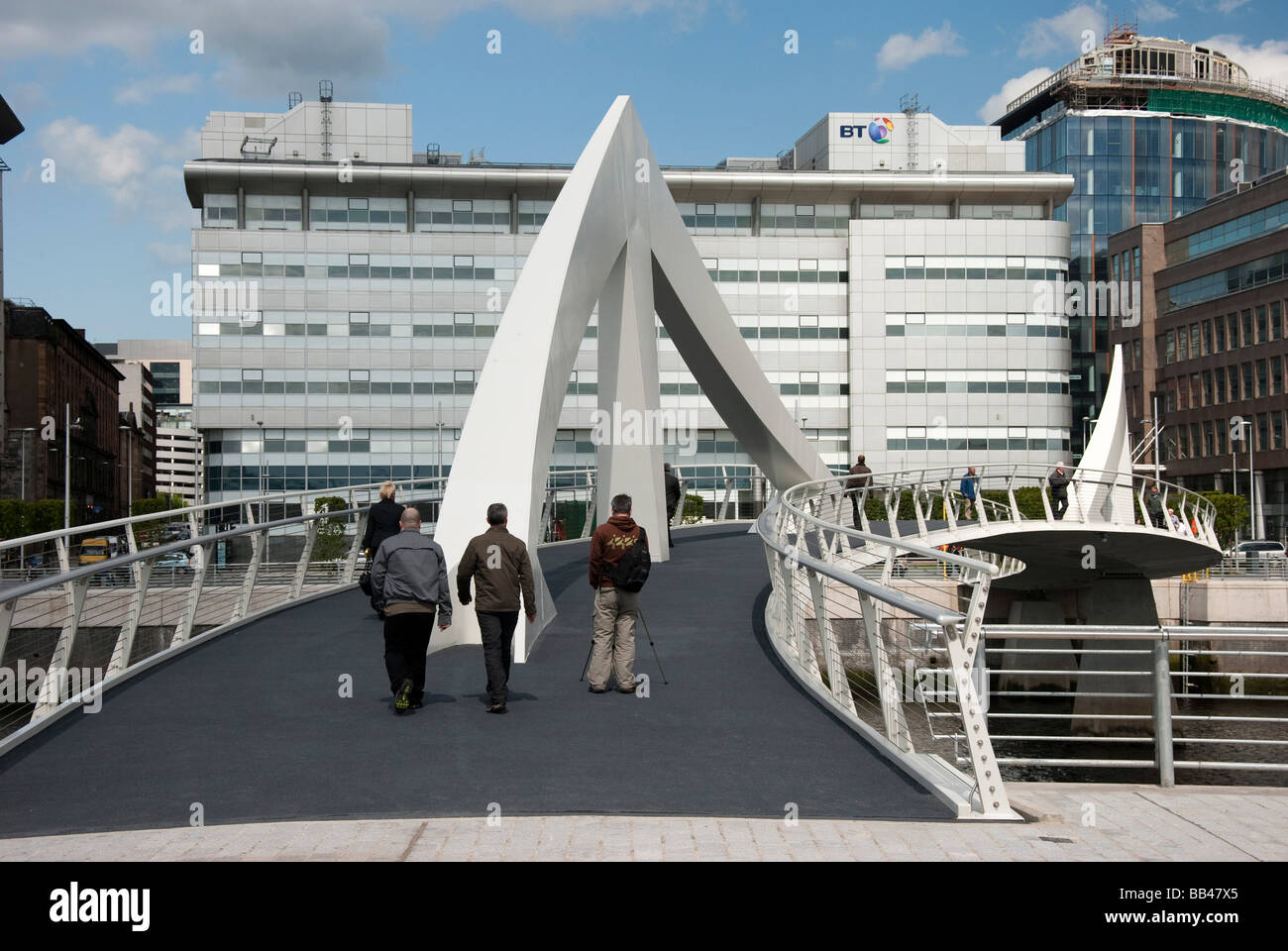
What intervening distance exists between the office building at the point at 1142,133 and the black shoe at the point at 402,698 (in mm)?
94391

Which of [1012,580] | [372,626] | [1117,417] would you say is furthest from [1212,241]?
[372,626]

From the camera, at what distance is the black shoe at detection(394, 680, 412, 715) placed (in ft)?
29.3

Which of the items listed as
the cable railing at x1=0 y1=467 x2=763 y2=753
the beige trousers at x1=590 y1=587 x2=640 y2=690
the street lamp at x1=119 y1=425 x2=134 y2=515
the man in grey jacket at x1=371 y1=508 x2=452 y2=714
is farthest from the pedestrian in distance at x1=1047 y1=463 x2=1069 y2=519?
the street lamp at x1=119 y1=425 x2=134 y2=515

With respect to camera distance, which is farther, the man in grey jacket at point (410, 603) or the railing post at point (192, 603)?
the railing post at point (192, 603)

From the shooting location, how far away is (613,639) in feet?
32.7

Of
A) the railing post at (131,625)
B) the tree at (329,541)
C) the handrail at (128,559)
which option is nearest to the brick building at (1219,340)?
the tree at (329,541)

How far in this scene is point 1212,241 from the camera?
75250 millimetres

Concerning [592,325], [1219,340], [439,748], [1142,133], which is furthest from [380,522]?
[1142,133]

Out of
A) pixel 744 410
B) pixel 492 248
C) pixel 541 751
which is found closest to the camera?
pixel 541 751

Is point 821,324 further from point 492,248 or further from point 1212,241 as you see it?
point 1212,241

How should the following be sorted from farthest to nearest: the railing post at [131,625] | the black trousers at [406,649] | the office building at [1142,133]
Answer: the office building at [1142,133] < the railing post at [131,625] < the black trousers at [406,649]

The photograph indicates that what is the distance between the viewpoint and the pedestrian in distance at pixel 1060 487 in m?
27.1

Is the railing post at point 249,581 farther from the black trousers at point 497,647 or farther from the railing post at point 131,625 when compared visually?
the black trousers at point 497,647

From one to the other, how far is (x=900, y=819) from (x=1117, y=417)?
38.5m
